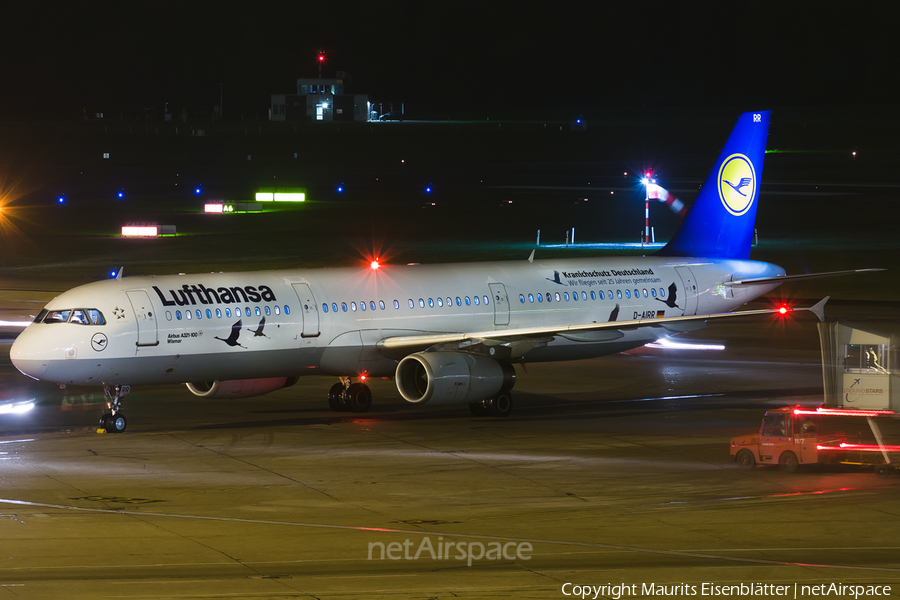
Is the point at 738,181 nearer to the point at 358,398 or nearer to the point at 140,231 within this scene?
the point at 358,398

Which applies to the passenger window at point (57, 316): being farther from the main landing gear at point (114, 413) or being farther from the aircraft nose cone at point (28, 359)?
the main landing gear at point (114, 413)

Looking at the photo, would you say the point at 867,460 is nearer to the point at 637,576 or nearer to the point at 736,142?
the point at 637,576

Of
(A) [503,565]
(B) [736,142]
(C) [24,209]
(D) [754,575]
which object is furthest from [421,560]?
(C) [24,209]

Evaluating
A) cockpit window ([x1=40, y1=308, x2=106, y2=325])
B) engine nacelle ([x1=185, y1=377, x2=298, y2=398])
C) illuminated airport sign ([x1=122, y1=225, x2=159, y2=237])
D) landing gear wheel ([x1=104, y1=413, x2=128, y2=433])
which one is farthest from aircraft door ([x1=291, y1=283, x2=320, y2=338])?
illuminated airport sign ([x1=122, y1=225, x2=159, y2=237])

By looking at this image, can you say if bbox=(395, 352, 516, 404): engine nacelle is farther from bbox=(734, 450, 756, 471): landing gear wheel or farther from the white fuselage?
bbox=(734, 450, 756, 471): landing gear wheel

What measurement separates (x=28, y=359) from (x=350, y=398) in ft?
28.8

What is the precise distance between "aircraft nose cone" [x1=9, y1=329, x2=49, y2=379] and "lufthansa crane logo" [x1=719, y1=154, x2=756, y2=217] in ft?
74.8

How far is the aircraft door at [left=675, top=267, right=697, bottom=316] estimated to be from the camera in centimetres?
3762

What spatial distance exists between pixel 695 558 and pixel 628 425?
499 inches

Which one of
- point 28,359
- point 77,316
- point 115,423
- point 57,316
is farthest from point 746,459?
point 28,359

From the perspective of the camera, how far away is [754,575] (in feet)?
56.4

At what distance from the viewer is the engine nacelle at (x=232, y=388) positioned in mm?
31719

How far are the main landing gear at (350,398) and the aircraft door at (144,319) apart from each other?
6.06 meters

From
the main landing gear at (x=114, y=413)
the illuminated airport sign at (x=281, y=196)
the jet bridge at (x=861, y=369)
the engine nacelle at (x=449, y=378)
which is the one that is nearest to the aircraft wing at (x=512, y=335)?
the engine nacelle at (x=449, y=378)
